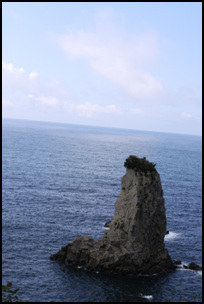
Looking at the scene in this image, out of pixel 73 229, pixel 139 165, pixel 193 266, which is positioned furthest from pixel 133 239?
pixel 73 229

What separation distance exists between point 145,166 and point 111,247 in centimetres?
1724

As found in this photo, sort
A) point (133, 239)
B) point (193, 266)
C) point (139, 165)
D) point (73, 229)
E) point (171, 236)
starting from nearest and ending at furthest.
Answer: point (133, 239)
point (193, 266)
point (139, 165)
point (171, 236)
point (73, 229)

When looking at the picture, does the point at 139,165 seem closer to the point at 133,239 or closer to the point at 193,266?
the point at 133,239

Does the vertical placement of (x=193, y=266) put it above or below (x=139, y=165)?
below

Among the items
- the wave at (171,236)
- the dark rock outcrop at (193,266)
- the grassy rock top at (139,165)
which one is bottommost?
the dark rock outcrop at (193,266)

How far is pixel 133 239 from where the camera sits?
2485 inches

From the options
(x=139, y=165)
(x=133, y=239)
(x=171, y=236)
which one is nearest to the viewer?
(x=133, y=239)

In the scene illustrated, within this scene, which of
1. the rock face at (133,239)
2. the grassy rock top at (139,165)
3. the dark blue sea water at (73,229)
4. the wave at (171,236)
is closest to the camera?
the dark blue sea water at (73,229)

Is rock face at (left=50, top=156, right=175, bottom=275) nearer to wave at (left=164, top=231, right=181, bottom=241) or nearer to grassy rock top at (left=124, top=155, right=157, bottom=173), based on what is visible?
grassy rock top at (left=124, top=155, right=157, bottom=173)

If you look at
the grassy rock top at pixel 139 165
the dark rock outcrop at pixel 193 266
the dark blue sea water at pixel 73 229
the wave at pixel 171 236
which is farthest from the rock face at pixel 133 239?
the wave at pixel 171 236

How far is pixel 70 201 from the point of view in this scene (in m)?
98.5

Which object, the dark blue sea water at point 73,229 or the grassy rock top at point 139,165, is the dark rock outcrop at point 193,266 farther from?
the grassy rock top at point 139,165

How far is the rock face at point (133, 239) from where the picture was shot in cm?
6122

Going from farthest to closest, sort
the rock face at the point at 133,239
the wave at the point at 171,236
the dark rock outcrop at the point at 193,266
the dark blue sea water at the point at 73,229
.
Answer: the wave at the point at 171,236 → the dark rock outcrop at the point at 193,266 → the rock face at the point at 133,239 → the dark blue sea water at the point at 73,229
